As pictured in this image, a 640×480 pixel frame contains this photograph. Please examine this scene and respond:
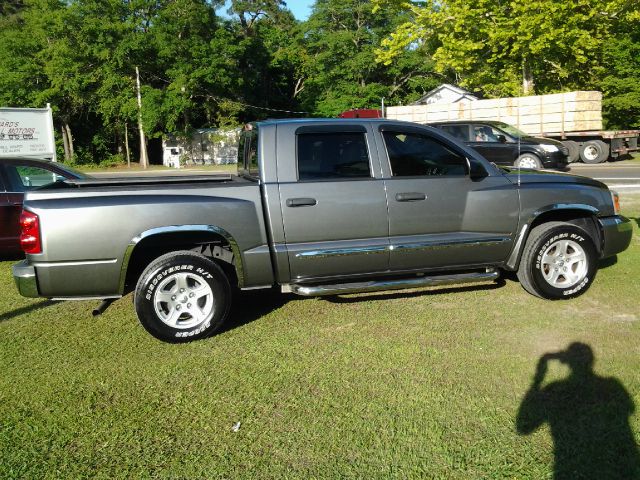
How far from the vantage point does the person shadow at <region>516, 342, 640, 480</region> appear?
2.86m

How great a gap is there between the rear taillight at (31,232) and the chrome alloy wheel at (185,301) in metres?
0.98

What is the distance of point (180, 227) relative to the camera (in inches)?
Result: 179

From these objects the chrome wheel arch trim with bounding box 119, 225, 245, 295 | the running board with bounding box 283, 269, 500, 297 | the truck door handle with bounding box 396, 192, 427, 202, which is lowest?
the running board with bounding box 283, 269, 500, 297

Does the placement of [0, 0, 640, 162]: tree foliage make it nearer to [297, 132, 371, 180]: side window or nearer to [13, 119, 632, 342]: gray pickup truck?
[13, 119, 632, 342]: gray pickup truck

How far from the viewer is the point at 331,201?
487cm

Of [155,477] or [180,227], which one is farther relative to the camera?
[180,227]

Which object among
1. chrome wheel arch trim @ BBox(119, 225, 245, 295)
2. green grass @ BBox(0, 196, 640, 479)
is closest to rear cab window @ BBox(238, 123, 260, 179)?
chrome wheel arch trim @ BBox(119, 225, 245, 295)

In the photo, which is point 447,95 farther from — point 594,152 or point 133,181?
point 133,181

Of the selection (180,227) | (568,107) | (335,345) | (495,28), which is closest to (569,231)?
(335,345)

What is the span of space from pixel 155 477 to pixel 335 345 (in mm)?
1889

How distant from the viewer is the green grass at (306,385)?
3.00m

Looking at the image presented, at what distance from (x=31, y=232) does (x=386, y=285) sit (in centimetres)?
289

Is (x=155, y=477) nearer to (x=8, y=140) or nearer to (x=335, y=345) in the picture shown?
(x=335, y=345)

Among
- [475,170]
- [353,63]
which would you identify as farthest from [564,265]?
[353,63]
